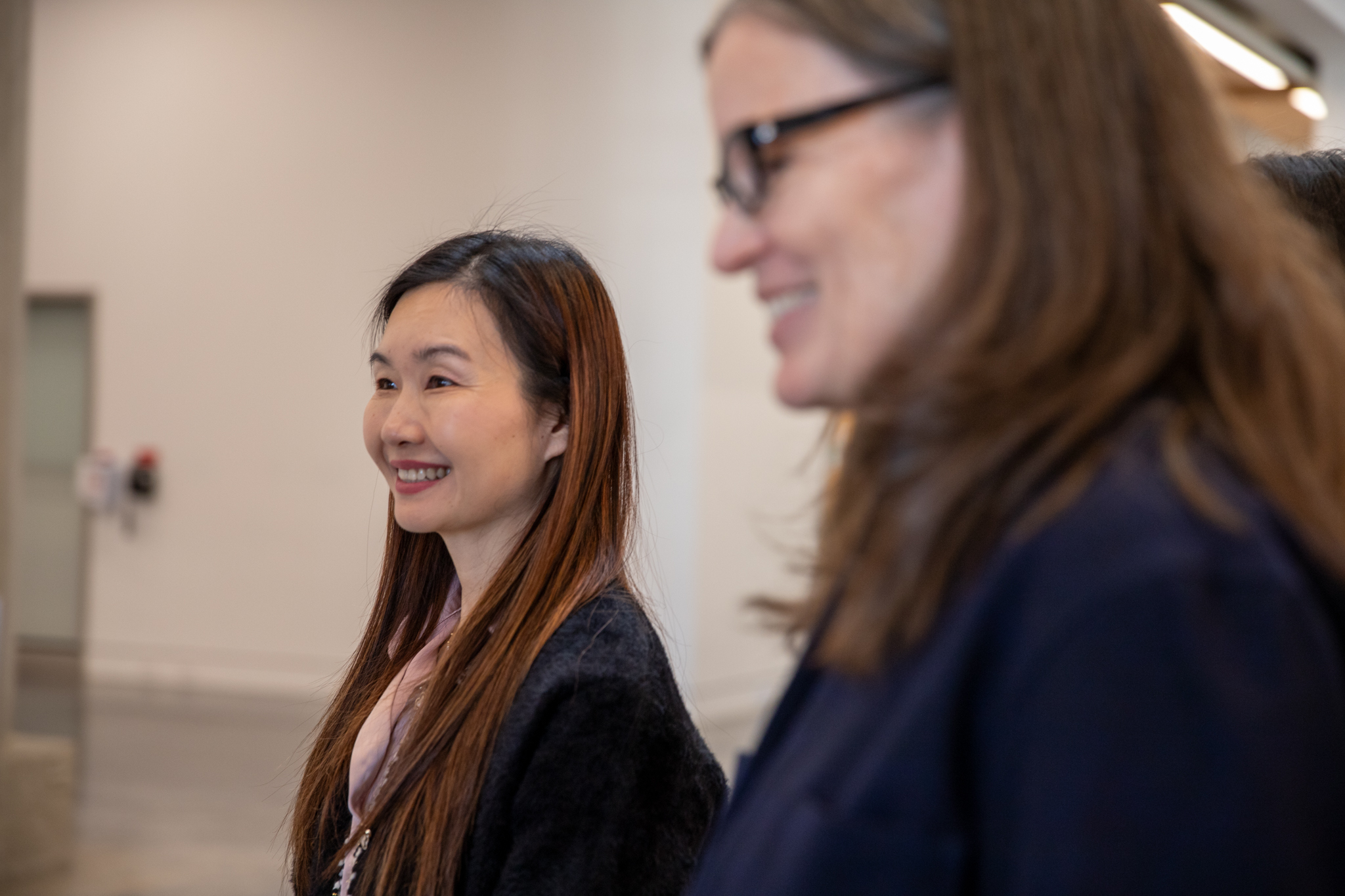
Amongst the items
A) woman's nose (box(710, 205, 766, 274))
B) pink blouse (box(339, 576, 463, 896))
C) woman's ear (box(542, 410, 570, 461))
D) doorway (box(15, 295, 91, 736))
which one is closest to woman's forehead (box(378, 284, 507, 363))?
woman's ear (box(542, 410, 570, 461))

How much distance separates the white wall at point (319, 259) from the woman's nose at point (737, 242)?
6130 mm

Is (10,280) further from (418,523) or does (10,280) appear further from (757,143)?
(757,143)

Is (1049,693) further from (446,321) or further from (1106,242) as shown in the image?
(446,321)

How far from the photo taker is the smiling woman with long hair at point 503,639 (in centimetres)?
132

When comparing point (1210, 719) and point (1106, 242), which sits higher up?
point (1106, 242)

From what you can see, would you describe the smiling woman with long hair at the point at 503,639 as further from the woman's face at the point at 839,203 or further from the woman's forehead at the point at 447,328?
the woman's face at the point at 839,203

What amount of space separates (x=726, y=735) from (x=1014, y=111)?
638 cm

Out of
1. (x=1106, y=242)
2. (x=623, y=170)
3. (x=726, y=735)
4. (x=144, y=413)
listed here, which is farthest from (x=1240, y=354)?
(x=144, y=413)

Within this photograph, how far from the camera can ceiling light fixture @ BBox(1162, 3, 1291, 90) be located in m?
5.91

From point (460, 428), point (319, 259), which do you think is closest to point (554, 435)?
point (460, 428)

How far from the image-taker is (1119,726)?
580 millimetres

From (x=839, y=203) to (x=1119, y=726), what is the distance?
1.10 ft

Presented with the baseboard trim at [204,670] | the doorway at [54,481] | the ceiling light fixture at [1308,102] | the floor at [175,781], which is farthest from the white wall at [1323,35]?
the doorway at [54,481]

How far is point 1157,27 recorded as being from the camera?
75cm
